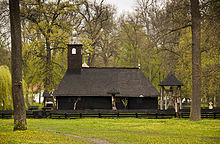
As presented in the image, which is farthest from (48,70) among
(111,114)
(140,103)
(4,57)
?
(4,57)

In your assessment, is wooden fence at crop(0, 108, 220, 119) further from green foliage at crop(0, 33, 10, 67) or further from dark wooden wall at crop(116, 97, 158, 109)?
green foliage at crop(0, 33, 10, 67)

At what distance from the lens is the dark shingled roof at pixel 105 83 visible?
32719 millimetres

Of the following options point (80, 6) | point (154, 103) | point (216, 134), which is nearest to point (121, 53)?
point (80, 6)

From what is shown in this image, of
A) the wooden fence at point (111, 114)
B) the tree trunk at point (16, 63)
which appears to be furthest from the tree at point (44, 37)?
the tree trunk at point (16, 63)

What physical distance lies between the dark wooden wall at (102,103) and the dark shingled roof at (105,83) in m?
0.63

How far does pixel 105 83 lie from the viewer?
113 feet

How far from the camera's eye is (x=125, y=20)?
1960 inches

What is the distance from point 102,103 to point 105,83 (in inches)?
93.6

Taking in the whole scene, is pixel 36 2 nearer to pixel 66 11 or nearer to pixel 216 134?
pixel 66 11

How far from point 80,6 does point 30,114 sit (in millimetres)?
19100

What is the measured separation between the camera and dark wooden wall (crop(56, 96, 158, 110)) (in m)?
32.8

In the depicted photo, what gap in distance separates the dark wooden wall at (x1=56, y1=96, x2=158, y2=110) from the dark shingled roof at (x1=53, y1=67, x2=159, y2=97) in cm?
63

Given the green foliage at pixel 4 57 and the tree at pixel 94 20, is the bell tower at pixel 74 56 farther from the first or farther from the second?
the green foliage at pixel 4 57

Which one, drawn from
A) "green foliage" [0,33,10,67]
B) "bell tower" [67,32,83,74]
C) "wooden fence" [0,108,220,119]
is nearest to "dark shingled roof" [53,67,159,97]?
"bell tower" [67,32,83,74]
